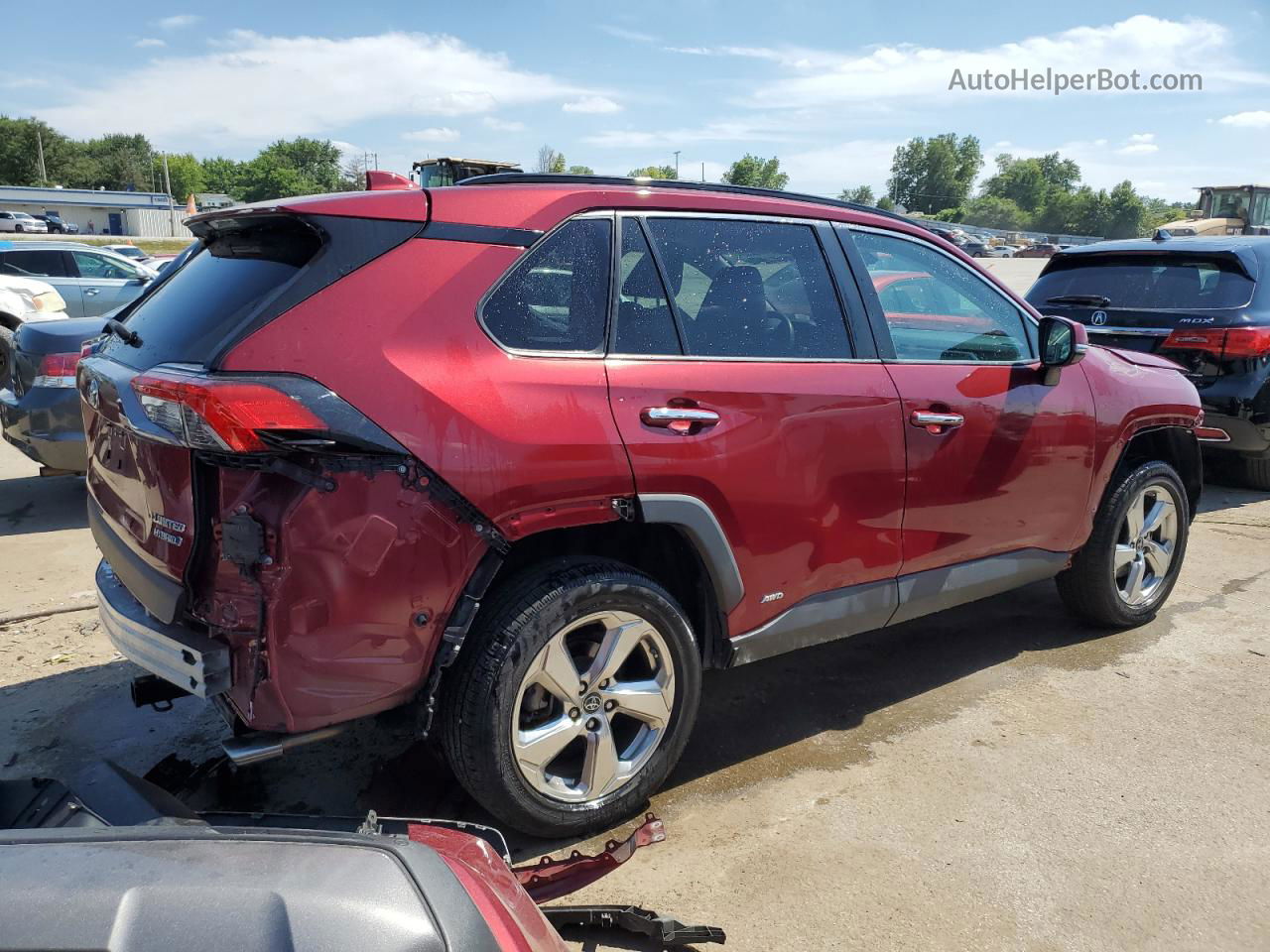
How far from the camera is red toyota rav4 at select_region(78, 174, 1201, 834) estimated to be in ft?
7.55

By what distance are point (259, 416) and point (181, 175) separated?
532 ft

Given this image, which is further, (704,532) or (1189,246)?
(1189,246)

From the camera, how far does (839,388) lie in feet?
10.4

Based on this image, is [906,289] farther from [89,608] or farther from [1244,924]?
[89,608]

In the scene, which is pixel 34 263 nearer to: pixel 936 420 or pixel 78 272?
pixel 78 272

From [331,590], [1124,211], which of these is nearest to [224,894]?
[331,590]

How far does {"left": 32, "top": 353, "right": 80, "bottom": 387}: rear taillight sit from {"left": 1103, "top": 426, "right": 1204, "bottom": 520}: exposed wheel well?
589 cm

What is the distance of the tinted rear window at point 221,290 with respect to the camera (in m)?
2.44

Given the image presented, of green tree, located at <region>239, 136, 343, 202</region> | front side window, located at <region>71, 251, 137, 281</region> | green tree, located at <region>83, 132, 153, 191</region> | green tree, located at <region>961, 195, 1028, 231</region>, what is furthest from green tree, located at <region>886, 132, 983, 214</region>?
front side window, located at <region>71, 251, 137, 281</region>

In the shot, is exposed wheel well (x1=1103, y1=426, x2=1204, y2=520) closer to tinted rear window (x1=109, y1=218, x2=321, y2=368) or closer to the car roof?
the car roof

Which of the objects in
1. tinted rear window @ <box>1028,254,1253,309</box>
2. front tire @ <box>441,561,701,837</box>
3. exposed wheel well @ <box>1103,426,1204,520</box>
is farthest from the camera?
tinted rear window @ <box>1028,254,1253,309</box>

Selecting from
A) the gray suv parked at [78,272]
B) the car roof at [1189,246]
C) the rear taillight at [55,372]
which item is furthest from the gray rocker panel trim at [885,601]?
the gray suv parked at [78,272]

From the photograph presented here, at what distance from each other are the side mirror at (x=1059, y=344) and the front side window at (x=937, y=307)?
3.6 inches

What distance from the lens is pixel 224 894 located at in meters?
1.22
